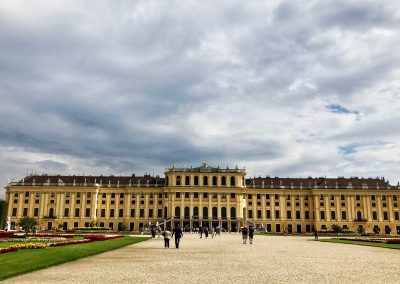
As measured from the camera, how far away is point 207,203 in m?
93.4

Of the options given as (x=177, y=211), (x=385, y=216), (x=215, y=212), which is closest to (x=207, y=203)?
(x=215, y=212)

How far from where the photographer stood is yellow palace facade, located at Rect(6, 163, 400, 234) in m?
92.8

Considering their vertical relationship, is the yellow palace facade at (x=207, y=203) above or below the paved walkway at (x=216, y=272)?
above

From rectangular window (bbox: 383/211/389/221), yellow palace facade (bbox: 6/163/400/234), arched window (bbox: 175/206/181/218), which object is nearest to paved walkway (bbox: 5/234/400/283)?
yellow palace facade (bbox: 6/163/400/234)

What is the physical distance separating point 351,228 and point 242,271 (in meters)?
85.9

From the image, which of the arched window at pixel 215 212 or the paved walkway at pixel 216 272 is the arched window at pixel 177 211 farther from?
the paved walkway at pixel 216 272

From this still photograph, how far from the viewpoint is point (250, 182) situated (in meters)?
100

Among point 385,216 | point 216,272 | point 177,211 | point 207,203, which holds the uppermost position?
point 207,203

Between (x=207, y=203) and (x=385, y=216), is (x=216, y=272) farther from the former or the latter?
(x=385, y=216)

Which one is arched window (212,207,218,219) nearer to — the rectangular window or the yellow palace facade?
the yellow palace facade

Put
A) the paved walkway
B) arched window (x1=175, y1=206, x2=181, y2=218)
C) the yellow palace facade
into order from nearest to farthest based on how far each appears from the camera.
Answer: the paved walkway → arched window (x1=175, y1=206, x2=181, y2=218) → the yellow palace facade

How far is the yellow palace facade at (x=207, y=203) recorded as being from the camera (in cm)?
9275

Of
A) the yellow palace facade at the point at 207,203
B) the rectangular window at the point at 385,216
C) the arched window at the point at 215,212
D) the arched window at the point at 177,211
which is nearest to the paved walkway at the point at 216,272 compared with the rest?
the yellow palace facade at the point at 207,203

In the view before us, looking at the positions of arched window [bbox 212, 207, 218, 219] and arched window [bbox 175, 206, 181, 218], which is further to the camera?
arched window [bbox 212, 207, 218, 219]
